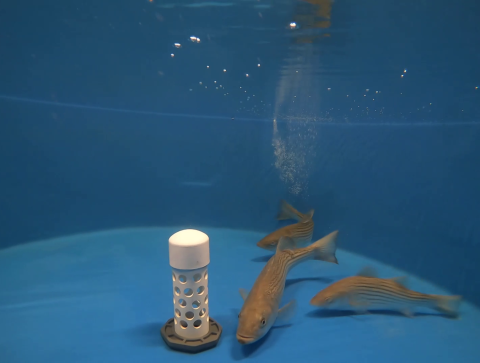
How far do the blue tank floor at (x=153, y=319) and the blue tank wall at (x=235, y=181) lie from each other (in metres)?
0.63

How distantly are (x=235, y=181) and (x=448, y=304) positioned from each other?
481 cm

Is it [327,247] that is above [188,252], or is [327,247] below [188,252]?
below

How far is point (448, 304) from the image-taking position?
3703mm

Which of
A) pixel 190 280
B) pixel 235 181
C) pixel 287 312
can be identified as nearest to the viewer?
pixel 190 280

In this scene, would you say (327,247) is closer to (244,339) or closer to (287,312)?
(287,312)

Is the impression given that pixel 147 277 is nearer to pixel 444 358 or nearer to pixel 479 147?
pixel 444 358

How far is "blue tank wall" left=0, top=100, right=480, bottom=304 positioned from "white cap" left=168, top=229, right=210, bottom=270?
3.80 m

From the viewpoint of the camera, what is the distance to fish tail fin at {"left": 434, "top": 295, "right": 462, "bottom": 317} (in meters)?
3.67

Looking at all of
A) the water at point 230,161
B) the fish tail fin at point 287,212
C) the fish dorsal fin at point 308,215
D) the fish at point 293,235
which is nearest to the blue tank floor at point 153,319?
the water at point 230,161

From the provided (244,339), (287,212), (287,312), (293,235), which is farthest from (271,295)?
(287,212)

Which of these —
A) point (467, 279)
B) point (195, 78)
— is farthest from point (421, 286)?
point (195, 78)

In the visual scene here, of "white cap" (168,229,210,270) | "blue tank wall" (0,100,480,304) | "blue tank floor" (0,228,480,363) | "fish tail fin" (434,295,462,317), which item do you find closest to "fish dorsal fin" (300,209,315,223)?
"blue tank wall" (0,100,480,304)

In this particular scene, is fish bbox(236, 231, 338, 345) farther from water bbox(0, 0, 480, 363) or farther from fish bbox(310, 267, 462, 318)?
fish bbox(310, 267, 462, 318)

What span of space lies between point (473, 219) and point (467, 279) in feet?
2.78
